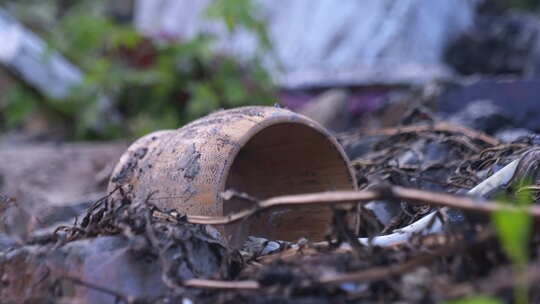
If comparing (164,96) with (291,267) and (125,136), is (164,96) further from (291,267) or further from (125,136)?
(291,267)

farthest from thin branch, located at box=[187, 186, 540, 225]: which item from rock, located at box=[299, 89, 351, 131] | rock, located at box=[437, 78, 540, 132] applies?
rock, located at box=[299, 89, 351, 131]

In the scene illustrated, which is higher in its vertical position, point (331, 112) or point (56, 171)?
point (331, 112)

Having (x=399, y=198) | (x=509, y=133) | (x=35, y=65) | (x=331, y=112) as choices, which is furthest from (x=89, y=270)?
(x=35, y=65)

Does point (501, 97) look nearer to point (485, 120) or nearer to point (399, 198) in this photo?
point (485, 120)

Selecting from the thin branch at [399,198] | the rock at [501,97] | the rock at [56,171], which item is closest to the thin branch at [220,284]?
the thin branch at [399,198]

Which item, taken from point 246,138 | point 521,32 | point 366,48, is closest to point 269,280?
point 246,138

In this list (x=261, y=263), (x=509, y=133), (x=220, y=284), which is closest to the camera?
(x=220, y=284)
